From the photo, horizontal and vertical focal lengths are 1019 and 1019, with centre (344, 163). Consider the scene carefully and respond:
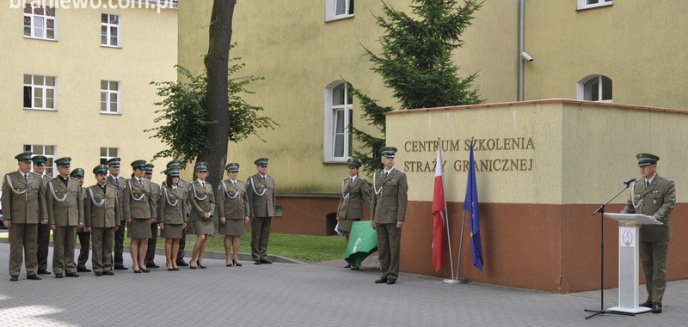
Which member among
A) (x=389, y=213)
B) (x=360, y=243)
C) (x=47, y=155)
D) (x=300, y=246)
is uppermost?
(x=47, y=155)

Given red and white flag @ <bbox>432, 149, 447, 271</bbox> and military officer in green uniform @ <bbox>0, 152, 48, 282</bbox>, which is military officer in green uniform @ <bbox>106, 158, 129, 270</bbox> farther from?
red and white flag @ <bbox>432, 149, 447, 271</bbox>

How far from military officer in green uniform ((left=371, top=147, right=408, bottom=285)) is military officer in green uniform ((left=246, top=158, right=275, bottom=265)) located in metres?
3.61

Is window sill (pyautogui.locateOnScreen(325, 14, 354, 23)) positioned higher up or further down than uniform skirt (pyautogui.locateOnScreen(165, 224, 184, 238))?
higher up

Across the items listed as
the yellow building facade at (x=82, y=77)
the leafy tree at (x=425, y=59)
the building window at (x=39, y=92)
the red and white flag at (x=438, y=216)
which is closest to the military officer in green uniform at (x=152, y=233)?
the leafy tree at (x=425, y=59)

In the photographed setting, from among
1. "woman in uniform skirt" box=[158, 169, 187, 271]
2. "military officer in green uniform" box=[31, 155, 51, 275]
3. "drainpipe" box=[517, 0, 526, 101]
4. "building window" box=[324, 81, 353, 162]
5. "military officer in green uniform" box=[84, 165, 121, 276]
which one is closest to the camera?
"military officer in green uniform" box=[31, 155, 51, 275]

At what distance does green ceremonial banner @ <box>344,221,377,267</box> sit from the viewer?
17.5 metres

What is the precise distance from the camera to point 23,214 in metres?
15.9

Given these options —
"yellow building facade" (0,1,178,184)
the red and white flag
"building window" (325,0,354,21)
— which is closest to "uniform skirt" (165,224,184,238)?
the red and white flag

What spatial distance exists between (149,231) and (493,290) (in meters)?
6.09

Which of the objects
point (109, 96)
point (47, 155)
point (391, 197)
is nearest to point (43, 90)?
point (47, 155)

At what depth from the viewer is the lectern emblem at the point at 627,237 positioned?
1225cm

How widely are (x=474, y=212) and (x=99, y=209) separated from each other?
20.4 feet

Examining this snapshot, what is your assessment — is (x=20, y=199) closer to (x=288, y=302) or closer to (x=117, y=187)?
(x=117, y=187)

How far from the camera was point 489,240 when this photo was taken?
15320 mm
